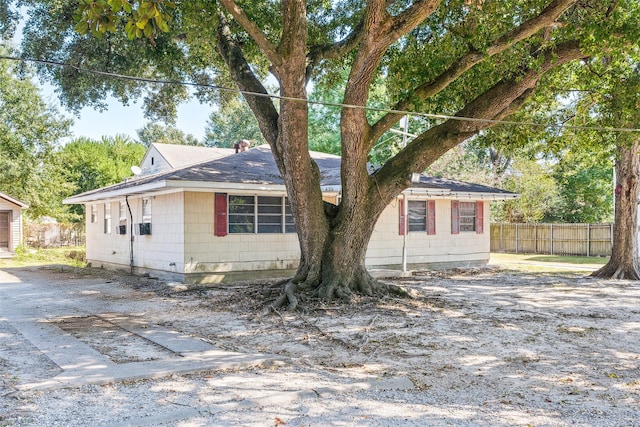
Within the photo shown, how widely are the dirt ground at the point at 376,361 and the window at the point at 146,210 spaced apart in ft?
13.7

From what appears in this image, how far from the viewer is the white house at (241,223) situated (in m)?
13.9

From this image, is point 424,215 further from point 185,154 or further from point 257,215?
point 185,154

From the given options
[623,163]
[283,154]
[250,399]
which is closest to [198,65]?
[283,154]

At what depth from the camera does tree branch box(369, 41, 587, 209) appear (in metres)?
10.4

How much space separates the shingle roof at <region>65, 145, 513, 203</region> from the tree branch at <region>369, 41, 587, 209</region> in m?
1.26

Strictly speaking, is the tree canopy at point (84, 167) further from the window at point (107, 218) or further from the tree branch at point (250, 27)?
the tree branch at point (250, 27)

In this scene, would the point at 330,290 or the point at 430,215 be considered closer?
the point at 330,290

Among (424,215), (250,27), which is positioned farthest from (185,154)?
(250,27)

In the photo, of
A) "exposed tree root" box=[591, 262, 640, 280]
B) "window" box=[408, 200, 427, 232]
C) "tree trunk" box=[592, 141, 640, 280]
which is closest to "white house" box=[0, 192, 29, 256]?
"window" box=[408, 200, 427, 232]

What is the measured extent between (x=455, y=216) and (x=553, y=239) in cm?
1034

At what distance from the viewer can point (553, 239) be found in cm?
2641

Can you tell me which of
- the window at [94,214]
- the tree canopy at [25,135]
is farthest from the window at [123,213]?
the tree canopy at [25,135]

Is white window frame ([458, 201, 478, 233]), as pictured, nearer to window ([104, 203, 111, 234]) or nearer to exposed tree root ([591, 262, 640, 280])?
exposed tree root ([591, 262, 640, 280])

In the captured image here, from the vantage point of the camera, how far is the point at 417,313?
948 centimetres
